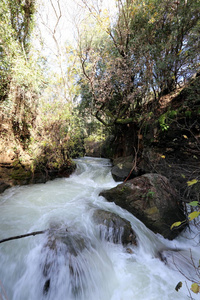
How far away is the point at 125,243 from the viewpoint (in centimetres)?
312

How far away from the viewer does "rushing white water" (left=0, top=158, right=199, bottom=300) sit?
2092 mm

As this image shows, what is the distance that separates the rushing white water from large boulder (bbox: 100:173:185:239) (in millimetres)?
240

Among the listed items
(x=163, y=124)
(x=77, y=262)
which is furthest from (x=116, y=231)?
(x=163, y=124)

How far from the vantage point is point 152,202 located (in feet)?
12.7

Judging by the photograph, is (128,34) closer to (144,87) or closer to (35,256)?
(144,87)

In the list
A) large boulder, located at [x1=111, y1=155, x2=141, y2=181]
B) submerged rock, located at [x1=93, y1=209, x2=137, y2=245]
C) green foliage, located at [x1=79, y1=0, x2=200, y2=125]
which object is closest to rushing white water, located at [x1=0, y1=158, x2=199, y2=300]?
submerged rock, located at [x1=93, y1=209, x2=137, y2=245]

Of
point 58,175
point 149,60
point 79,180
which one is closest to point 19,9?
point 149,60

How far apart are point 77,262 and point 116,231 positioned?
1.12m

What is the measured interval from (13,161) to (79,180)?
3.38 meters

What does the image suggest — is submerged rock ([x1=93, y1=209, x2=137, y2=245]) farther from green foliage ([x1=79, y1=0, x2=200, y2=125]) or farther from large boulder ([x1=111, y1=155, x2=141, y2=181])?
green foliage ([x1=79, y1=0, x2=200, y2=125])

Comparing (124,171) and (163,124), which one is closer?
(163,124)

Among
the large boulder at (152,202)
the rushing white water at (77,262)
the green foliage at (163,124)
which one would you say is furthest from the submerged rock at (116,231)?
the green foliage at (163,124)

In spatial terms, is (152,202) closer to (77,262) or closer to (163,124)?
(77,262)

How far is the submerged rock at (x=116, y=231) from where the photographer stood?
123 inches
